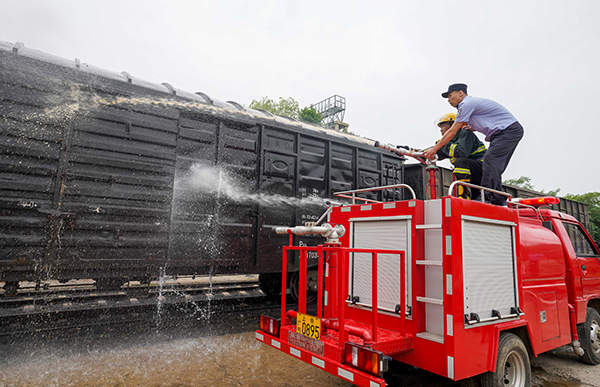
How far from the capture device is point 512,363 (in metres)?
3.27

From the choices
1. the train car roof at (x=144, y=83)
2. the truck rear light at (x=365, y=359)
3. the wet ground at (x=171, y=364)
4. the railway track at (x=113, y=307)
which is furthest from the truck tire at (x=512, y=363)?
the train car roof at (x=144, y=83)

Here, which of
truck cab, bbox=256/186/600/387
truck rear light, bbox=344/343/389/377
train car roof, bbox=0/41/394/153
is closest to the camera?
truck rear light, bbox=344/343/389/377

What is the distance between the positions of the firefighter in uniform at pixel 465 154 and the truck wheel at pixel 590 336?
228cm

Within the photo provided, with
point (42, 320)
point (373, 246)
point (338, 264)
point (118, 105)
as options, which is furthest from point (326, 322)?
point (42, 320)

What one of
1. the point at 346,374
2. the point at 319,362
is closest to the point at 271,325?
the point at 319,362

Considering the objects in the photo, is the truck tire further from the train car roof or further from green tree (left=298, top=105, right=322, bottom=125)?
green tree (left=298, top=105, right=322, bottom=125)

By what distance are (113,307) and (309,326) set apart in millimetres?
4441

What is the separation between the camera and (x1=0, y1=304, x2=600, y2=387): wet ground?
3654 mm

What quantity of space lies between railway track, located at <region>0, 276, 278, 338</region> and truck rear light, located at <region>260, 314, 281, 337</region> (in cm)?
268

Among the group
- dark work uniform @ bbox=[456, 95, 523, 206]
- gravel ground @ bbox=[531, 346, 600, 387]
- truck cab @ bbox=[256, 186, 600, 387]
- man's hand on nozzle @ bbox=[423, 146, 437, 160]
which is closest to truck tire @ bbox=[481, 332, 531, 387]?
truck cab @ bbox=[256, 186, 600, 387]

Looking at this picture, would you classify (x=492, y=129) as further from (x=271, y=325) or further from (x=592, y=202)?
(x=592, y=202)

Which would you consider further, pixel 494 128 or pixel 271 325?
pixel 494 128

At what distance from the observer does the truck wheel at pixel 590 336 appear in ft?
14.9

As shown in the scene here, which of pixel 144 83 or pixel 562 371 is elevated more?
pixel 144 83
